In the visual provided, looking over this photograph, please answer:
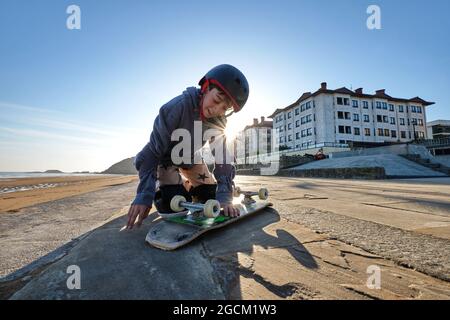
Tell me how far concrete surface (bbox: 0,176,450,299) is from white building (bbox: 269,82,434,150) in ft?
112

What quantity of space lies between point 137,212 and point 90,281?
86 centimetres

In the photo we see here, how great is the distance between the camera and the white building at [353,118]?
117 ft

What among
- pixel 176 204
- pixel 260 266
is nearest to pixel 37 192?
pixel 176 204

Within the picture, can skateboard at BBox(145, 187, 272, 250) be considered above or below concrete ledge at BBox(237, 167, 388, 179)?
below

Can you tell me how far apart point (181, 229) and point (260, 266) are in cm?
79

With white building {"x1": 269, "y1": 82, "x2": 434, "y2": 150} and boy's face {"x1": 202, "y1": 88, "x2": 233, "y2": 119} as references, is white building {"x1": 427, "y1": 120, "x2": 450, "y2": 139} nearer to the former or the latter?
white building {"x1": 269, "y1": 82, "x2": 434, "y2": 150}

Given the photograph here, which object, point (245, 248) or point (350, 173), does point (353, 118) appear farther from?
point (245, 248)

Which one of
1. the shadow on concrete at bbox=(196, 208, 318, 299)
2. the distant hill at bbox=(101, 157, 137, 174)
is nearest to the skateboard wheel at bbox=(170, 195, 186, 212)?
the shadow on concrete at bbox=(196, 208, 318, 299)

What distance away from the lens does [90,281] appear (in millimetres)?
875

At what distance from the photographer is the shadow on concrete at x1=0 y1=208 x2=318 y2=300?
2.60ft

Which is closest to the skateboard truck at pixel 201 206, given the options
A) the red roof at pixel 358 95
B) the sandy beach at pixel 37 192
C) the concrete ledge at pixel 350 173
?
the sandy beach at pixel 37 192

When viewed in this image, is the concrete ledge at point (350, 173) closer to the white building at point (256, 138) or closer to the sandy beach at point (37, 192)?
the sandy beach at point (37, 192)
